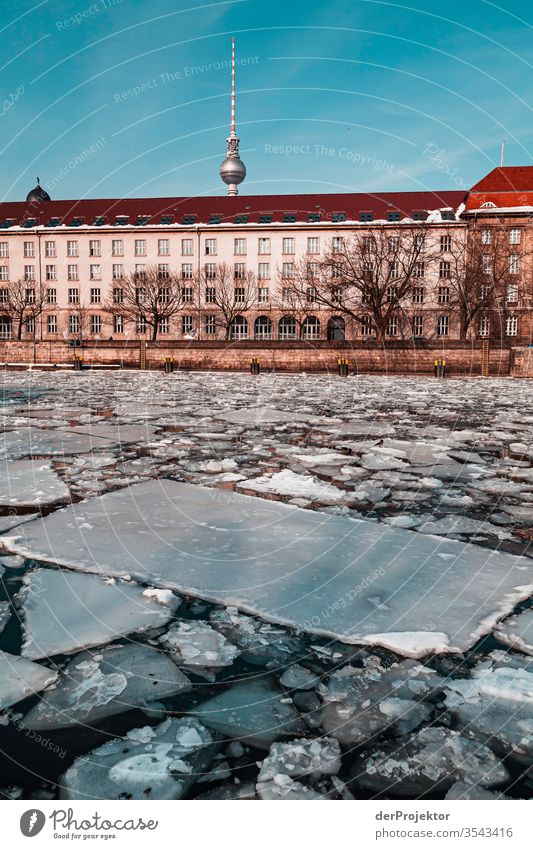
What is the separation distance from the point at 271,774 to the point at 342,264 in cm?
4109

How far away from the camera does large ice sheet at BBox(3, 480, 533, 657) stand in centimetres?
277

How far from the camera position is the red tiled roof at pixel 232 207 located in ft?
185

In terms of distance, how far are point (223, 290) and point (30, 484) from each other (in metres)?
50.0

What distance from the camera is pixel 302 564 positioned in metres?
3.43

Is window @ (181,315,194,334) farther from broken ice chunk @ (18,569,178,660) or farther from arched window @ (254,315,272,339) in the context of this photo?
broken ice chunk @ (18,569,178,660)

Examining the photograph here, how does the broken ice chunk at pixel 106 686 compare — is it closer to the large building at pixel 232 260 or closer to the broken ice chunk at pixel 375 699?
the broken ice chunk at pixel 375 699

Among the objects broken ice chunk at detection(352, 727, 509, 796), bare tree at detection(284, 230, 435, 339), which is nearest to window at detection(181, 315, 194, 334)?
bare tree at detection(284, 230, 435, 339)

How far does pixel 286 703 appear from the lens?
2.14 metres

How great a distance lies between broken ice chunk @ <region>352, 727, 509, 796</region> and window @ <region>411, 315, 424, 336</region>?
5338 cm

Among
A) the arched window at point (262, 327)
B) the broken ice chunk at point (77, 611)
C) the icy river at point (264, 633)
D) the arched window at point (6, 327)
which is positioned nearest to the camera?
the icy river at point (264, 633)

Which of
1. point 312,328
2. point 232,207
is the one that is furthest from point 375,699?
point 232,207

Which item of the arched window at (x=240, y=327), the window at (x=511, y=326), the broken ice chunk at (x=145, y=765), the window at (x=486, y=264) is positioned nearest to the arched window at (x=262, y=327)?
the arched window at (x=240, y=327)

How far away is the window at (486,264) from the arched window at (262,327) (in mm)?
20114
